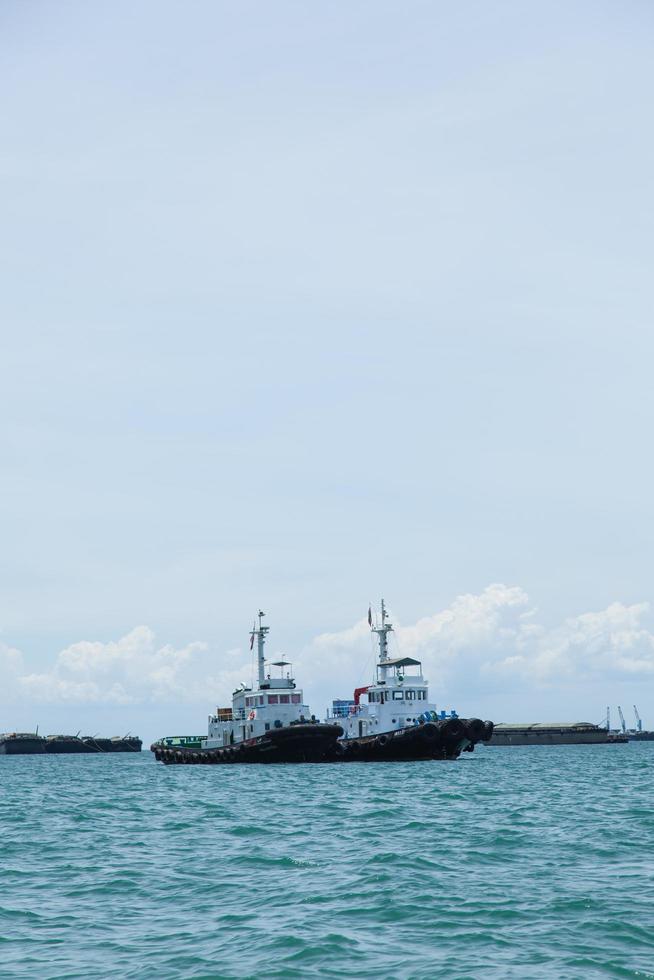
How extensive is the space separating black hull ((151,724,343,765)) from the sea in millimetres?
36414

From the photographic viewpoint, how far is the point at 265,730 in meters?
90.2

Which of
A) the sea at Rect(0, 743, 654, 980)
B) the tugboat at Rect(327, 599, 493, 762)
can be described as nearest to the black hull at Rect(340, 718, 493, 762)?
the tugboat at Rect(327, 599, 493, 762)

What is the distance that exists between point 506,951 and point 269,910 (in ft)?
19.2

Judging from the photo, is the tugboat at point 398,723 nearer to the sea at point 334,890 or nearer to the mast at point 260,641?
the mast at point 260,641

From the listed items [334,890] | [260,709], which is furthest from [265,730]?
[334,890]

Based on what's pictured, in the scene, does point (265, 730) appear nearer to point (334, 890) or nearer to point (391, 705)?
point (391, 705)

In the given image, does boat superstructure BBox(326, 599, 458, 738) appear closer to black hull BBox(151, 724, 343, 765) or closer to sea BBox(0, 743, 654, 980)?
black hull BBox(151, 724, 343, 765)

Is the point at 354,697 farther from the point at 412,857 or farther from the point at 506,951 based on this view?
Answer: the point at 506,951

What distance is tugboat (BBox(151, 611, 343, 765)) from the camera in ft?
274

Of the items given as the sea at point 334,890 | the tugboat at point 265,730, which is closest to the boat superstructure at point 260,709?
the tugboat at point 265,730

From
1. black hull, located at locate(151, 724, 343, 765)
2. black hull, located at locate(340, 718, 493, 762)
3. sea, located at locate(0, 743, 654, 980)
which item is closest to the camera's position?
sea, located at locate(0, 743, 654, 980)

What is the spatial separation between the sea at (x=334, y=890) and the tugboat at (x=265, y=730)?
36.9 metres

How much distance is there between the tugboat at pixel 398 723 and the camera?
81.7m

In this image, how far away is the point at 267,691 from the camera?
91312 millimetres
